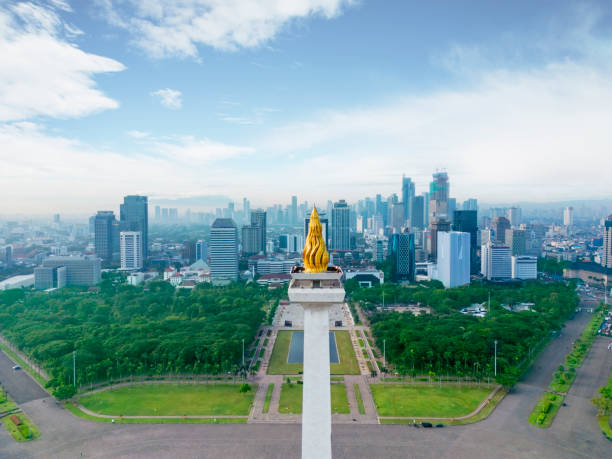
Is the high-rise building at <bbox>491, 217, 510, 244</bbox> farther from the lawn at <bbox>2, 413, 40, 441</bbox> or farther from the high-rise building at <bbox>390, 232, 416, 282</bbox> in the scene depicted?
the lawn at <bbox>2, 413, 40, 441</bbox>

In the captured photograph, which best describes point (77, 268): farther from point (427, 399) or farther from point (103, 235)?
point (427, 399)

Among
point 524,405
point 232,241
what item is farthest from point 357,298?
point 524,405

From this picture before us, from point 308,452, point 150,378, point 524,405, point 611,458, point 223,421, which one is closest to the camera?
point 308,452

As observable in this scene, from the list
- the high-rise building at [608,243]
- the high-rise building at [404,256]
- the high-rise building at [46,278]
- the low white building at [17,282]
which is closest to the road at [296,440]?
the high-rise building at [46,278]

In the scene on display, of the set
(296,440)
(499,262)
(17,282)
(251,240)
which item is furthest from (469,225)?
(17,282)

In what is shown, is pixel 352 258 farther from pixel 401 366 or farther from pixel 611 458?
pixel 611 458

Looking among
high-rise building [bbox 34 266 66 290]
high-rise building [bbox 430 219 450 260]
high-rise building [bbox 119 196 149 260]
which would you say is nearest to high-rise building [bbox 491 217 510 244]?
high-rise building [bbox 430 219 450 260]
